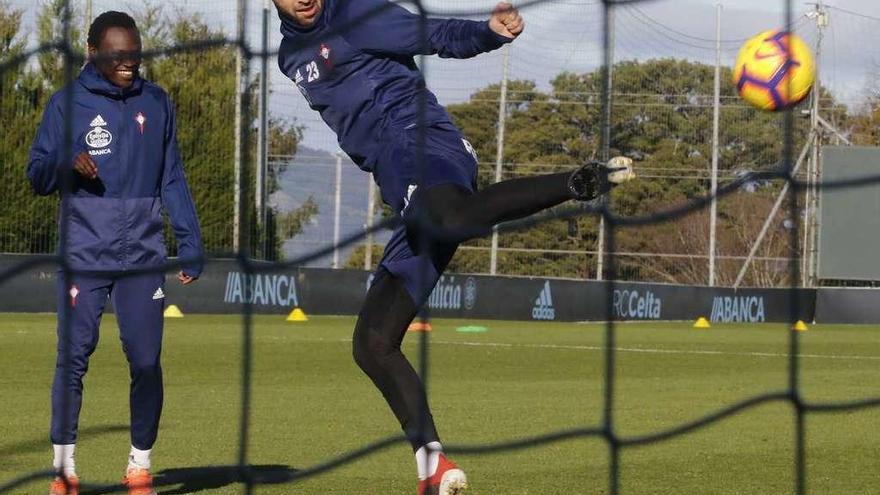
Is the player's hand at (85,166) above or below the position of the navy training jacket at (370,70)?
below

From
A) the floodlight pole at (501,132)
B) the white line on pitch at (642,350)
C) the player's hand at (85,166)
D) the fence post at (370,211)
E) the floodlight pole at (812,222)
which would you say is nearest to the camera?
the player's hand at (85,166)

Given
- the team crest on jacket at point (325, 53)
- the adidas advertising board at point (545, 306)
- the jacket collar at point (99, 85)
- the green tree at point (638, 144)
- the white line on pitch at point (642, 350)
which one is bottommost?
the white line on pitch at point (642, 350)

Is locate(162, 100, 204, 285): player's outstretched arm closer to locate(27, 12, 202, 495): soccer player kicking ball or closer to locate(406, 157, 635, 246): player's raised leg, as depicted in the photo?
locate(27, 12, 202, 495): soccer player kicking ball

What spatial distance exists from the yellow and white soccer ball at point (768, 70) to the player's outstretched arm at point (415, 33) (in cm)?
125

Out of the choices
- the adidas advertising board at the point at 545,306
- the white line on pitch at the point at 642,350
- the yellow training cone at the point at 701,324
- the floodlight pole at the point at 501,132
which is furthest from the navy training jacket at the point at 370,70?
the adidas advertising board at the point at 545,306

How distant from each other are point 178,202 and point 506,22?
47.7 inches

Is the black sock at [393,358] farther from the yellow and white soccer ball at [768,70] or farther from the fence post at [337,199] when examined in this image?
the fence post at [337,199]

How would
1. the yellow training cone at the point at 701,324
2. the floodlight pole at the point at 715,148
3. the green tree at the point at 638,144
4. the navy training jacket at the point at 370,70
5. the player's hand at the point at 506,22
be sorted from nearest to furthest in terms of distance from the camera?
the player's hand at the point at 506,22
the navy training jacket at the point at 370,70
the floodlight pole at the point at 715,148
the green tree at the point at 638,144
the yellow training cone at the point at 701,324

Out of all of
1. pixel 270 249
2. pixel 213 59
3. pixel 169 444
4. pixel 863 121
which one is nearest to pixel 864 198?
pixel 863 121

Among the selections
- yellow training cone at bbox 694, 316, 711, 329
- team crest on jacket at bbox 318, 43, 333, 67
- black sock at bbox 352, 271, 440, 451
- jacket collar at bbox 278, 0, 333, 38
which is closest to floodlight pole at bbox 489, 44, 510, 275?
yellow training cone at bbox 694, 316, 711, 329

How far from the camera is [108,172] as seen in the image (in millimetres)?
4414

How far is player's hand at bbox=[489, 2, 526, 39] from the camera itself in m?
3.90

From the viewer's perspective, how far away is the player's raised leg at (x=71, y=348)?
4.40 m

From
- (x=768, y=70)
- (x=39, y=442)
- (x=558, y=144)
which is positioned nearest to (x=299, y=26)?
(x=768, y=70)
